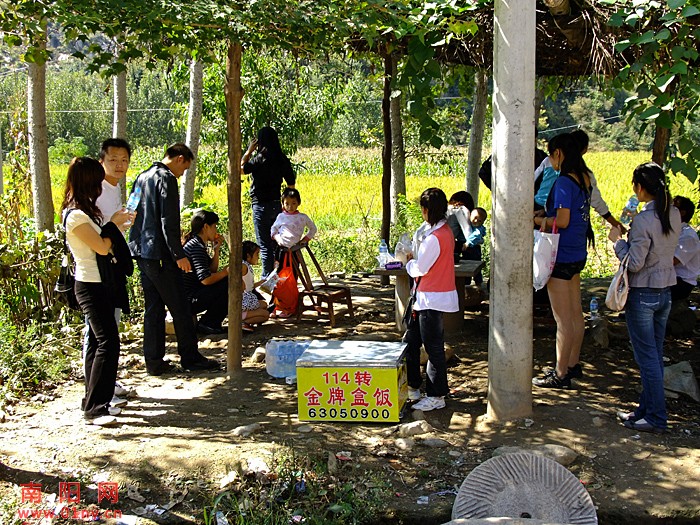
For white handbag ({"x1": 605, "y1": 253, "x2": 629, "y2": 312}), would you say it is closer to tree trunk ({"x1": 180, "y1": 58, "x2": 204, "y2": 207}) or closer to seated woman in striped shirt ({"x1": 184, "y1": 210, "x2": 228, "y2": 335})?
seated woman in striped shirt ({"x1": 184, "y1": 210, "x2": 228, "y2": 335})

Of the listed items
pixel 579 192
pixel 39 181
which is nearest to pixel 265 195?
pixel 39 181

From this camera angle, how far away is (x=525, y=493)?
4031mm

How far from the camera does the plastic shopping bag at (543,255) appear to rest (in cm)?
544

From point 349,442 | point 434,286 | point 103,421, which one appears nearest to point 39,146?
point 103,421

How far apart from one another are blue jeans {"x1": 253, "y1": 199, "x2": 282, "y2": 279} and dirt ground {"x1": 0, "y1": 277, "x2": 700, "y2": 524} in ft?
7.52

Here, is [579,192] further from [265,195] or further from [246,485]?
[265,195]

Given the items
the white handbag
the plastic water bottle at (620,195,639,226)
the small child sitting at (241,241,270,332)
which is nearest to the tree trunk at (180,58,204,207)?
the small child sitting at (241,241,270,332)

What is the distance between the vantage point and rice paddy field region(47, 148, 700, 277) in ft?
37.7

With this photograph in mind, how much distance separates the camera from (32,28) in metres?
5.37

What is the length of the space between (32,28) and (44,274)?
2.73 meters

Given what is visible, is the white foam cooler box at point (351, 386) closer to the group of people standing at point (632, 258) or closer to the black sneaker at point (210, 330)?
the group of people standing at point (632, 258)

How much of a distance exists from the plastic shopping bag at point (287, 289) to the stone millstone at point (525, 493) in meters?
4.24

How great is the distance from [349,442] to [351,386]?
41 centimetres

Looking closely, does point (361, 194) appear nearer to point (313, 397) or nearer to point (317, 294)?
point (317, 294)
